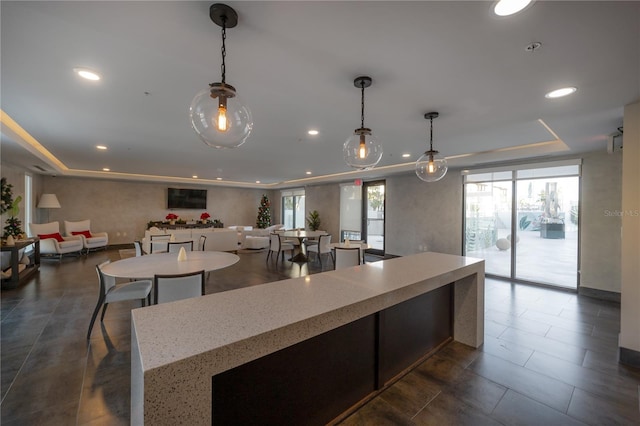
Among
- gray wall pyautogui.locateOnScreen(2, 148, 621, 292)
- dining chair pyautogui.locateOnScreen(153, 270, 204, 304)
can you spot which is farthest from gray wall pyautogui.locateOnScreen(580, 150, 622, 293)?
dining chair pyautogui.locateOnScreen(153, 270, 204, 304)

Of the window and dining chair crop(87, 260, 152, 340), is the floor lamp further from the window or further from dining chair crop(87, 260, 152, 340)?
the window

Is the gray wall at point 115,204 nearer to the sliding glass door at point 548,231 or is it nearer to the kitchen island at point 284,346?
the kitchen island at point 284,346

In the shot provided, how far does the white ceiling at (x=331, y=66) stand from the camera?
1554 millimetres

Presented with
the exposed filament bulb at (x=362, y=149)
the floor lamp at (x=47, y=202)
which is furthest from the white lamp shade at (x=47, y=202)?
the exposed filament bulb at (x=362, y=149)

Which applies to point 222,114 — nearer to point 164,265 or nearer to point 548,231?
point 164,265

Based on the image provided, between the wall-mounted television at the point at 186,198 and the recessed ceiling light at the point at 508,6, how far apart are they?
36.9ft

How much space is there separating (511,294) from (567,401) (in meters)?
2.99

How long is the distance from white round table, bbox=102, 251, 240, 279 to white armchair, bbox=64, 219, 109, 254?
21.0ft

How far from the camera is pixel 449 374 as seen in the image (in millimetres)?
2236

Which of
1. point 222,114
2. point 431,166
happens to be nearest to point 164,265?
point 222,114

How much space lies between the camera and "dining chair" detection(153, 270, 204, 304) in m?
2.46

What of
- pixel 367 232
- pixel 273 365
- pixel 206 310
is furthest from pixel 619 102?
pixel 367 232

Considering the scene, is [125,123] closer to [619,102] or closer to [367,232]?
[619,102]

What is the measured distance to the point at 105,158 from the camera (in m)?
6.24
